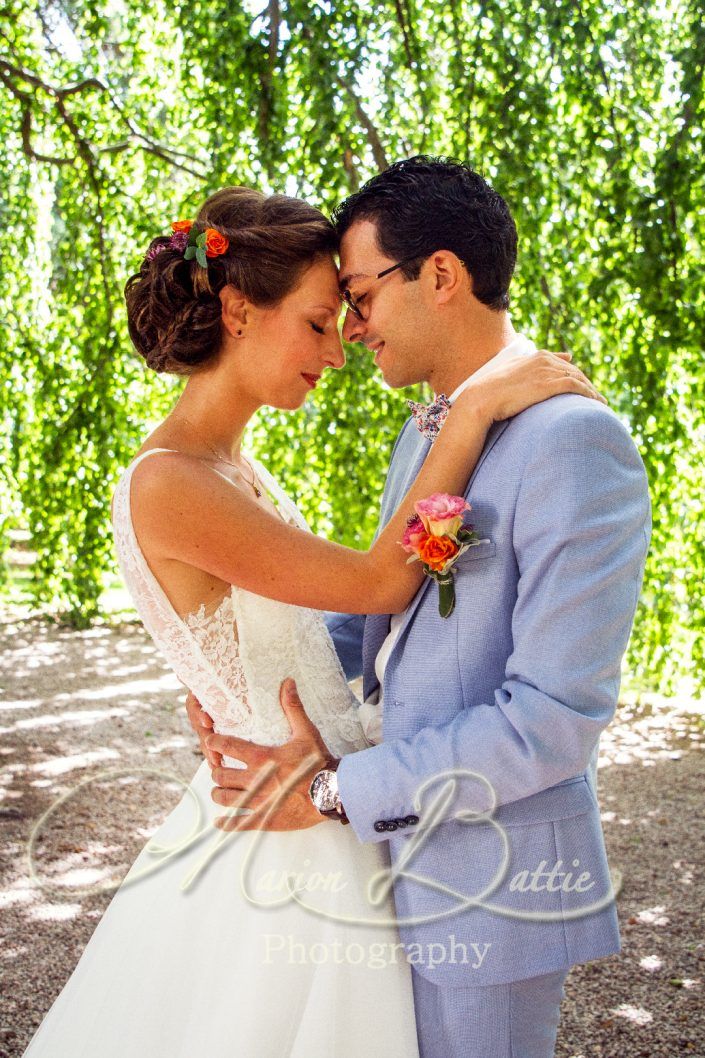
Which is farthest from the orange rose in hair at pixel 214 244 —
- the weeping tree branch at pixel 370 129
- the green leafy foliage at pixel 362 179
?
the weeping tree branch at pixel 370 129

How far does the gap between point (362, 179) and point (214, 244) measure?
2.91 metres

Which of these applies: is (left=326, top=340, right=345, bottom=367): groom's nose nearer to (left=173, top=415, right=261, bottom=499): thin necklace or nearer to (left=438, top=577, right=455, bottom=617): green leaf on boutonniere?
(left=173, top=415, right=261, bottom=499): thin necklace

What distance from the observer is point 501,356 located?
5.77 feet

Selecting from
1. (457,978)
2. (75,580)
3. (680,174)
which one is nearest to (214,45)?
(680,174)

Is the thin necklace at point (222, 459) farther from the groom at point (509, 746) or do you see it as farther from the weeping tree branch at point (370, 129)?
the weeping tree branch at point (370, 129)

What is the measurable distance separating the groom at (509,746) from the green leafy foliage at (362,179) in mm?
2841

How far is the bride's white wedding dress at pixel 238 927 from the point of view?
A: 1.50m

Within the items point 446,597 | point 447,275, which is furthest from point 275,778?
point 447,275

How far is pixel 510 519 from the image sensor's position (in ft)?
4.83

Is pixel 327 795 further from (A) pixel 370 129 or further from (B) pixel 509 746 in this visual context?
(A) pixel 370 129

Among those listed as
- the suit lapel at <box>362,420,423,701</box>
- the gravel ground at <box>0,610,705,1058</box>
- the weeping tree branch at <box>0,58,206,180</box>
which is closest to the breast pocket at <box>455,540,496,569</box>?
the suit lapel at <box>362,420,423,701</box>

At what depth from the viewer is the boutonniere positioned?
1.43 meters

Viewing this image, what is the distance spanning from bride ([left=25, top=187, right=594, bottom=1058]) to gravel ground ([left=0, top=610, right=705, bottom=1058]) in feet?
4.99

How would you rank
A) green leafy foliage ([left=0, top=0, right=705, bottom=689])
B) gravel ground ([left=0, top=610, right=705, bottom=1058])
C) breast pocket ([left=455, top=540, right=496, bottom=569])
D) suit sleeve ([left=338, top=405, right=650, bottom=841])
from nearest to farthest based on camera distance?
suit sleeve ([left=338, top=405, right=650, bottom=841])
breast pocket ([left=455, top=540, right=496, bottom=569])
gravel ground ([left=0, top=610, right=705, bottom=1058])
green leafy foliage ([left=0, top=0, right=705, bottom=689])
